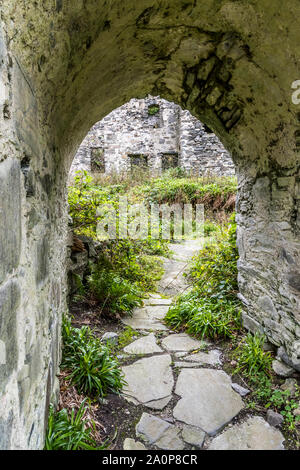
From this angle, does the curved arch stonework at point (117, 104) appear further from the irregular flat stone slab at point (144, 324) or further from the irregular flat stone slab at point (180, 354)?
the irregular flat stone slab at point (144, 324)

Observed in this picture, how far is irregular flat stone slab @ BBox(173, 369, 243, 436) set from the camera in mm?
1831

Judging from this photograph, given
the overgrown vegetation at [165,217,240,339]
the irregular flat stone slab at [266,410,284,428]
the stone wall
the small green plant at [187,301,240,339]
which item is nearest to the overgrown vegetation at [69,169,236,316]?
the overgrown vegetation at [165,217,240,339]

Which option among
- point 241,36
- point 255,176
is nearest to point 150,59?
point 241,36

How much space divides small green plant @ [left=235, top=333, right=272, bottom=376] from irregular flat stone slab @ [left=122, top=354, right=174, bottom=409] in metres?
0.62

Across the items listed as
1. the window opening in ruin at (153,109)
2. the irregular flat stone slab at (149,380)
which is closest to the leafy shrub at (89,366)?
the irregular flat stone slab at (149,380)

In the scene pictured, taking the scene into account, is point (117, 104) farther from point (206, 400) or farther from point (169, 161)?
point (169, 161)

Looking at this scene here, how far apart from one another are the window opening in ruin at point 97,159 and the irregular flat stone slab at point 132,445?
38.7ft

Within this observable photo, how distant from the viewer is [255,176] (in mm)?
2580

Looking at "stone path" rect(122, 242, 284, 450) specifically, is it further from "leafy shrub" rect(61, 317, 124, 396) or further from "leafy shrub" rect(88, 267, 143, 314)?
"leafy shrub" rect(88, 267, 143, 314)

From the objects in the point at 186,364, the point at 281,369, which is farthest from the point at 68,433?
the point at 281,369

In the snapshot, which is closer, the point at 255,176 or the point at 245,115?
the point at 245,115

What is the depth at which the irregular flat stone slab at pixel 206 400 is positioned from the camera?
6.01 feet
